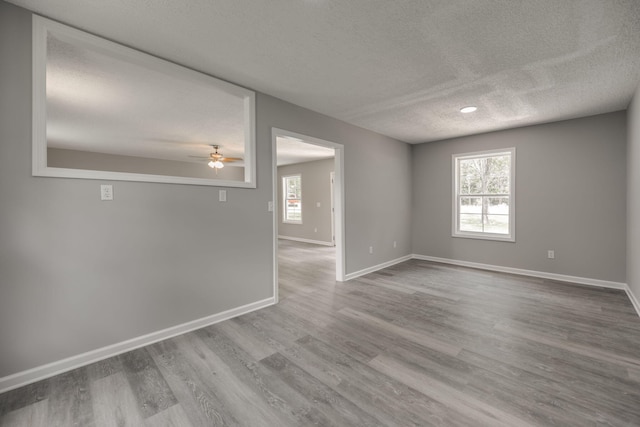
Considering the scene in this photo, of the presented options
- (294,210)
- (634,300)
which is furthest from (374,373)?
(294,210)

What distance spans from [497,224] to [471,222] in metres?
0.42

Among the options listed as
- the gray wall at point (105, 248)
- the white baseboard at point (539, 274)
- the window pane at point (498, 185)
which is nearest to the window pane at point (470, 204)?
the window pane at point (498, 185)

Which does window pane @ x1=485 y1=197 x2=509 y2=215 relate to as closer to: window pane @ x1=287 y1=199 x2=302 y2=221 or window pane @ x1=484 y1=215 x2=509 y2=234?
window pane @ x1=484 y1=215 x2=509 y2=234

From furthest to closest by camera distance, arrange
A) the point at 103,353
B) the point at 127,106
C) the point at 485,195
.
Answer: the point at 485,195 < the point at 127,106 < the point at 103,353

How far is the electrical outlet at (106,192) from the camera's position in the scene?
2.12 m

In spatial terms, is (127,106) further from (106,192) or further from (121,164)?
(121,164)

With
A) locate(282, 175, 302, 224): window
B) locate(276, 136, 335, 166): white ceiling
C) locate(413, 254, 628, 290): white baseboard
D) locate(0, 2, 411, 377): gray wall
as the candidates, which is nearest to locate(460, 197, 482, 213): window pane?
locate(413, 254, 628, 290): white baseboard

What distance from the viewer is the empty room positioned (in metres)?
1.74

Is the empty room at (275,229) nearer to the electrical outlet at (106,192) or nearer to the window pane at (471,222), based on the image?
the electrical outlet at (106,192)

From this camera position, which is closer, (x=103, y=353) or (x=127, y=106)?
(x=103, y=353)

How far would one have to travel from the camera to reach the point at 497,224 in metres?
4.82

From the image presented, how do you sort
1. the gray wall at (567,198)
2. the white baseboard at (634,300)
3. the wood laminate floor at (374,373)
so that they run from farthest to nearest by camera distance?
the gray wall at (567,198), the white baseboard at (634,300), the wood laminate floor at (374,373)

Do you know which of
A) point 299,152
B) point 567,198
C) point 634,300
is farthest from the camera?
point 299,152

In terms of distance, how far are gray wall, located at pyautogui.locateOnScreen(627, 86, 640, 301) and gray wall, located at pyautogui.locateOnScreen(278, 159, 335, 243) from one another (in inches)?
217
